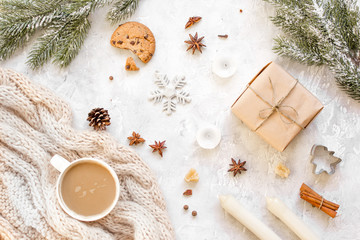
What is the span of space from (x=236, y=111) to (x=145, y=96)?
0.34 meters

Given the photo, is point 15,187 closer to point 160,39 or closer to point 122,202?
point 122,202

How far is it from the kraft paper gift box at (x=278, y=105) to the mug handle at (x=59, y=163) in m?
0.61

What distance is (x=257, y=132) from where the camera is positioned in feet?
4.59

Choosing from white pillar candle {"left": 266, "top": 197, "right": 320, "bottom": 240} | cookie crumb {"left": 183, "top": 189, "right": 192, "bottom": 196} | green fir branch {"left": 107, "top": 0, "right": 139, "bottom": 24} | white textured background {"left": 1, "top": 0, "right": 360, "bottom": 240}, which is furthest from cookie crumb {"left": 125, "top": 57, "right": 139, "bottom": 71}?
white pillar candle {"left": 266, "top": 197, "right": 320, "bottom": 240}

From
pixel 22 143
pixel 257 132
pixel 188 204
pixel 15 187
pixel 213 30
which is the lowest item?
pixel 15 187

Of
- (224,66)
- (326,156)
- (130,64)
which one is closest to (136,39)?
(130,64)

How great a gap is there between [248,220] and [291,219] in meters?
0.15

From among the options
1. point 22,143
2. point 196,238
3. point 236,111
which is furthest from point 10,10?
point 196,238

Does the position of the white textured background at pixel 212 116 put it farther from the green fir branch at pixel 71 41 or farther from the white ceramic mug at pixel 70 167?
the white ceramic mug at pixel 70 167

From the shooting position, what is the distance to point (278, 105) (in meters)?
1.37

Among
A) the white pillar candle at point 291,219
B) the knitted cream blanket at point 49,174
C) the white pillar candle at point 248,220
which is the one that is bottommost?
the knitted cream blanket at point 49,174

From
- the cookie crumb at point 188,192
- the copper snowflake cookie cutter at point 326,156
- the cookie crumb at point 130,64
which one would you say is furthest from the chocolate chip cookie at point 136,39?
the copper snowflake cookie cutter at point 326,156

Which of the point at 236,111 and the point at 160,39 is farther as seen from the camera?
the point at 160,39

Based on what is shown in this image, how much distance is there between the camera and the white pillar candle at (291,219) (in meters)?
1.38
